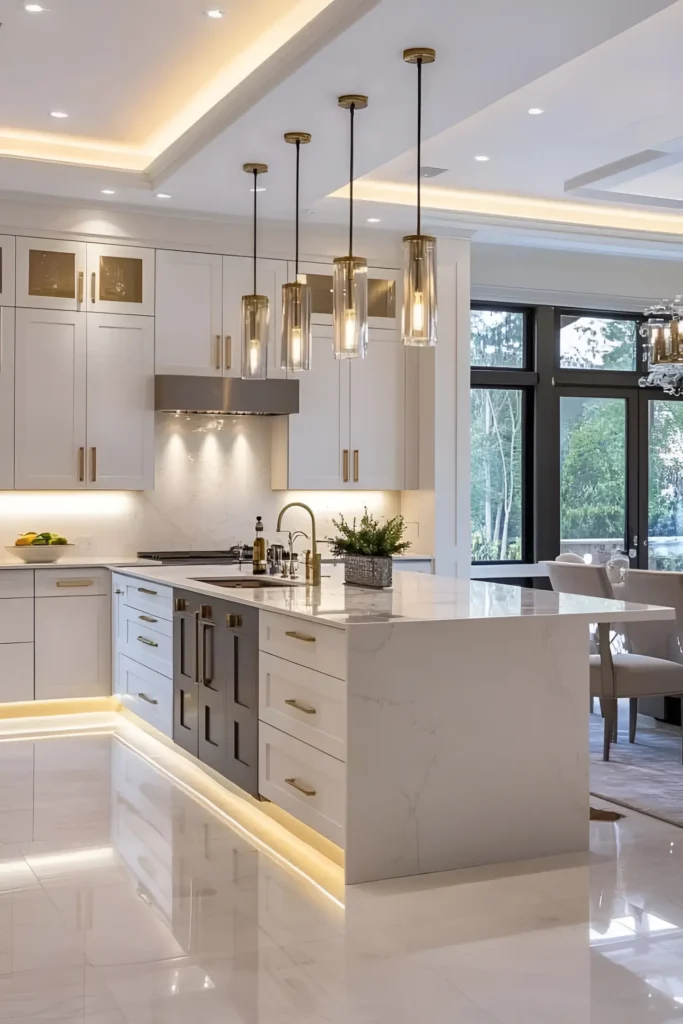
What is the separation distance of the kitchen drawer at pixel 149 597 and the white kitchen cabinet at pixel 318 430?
1.48 m

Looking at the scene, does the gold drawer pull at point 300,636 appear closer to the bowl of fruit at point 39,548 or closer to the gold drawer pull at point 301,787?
the gold drawer pull at point 301,787

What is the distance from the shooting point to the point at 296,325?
454 cm

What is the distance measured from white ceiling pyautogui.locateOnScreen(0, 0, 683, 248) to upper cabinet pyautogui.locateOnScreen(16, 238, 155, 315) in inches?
12.3

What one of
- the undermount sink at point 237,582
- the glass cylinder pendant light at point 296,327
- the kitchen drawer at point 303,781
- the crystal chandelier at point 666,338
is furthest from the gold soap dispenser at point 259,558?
the crystal chandelier at point 666,338

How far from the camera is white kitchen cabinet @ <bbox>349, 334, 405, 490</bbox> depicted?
7.25 m

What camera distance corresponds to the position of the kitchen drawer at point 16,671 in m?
6.18

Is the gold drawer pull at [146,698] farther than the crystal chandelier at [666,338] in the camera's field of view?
No

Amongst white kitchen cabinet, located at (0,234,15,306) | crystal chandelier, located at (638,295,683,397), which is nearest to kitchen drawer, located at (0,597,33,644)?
white kitchen cabinet, located at (0,234,15,306)

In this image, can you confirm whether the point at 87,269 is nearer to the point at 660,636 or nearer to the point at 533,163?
the point at 533,163

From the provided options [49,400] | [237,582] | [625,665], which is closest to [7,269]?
[49,400]

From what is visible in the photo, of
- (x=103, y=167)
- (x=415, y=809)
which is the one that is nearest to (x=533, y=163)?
(x=103, y=167)

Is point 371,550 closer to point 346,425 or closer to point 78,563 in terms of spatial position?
point 78,563

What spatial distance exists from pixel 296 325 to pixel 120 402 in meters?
2.41

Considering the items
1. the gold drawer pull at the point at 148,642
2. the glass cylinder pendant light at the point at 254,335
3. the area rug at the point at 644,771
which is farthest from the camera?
the gold drawer pull at the point at 148,642
